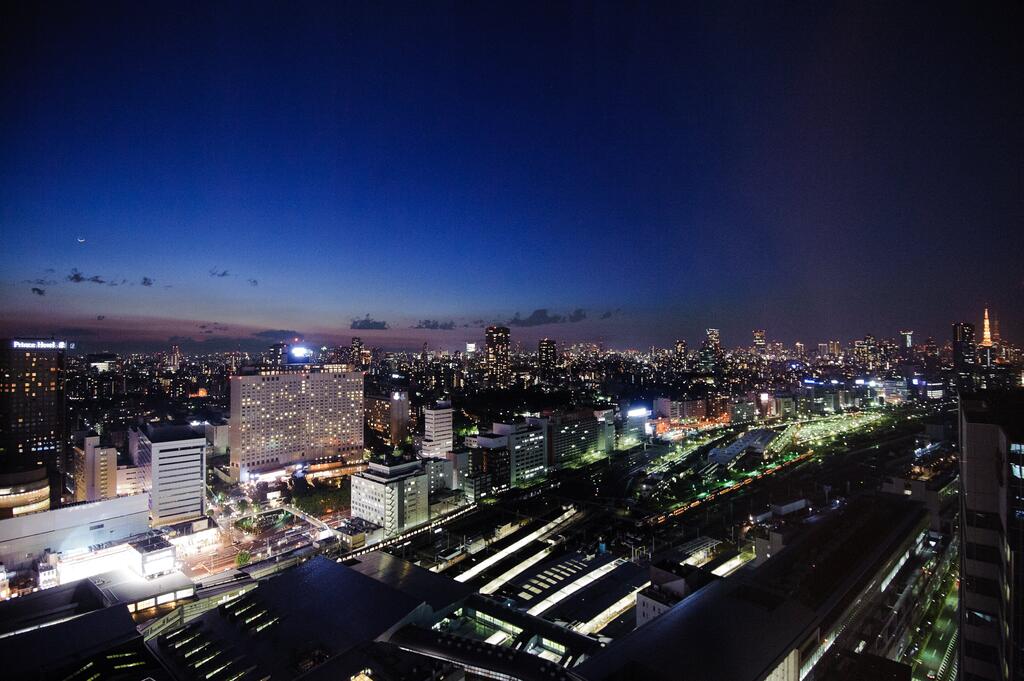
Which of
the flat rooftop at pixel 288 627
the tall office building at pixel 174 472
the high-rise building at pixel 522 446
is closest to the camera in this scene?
the flat rooftop at pixel 288 627

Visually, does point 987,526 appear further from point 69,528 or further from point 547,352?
point 547,352

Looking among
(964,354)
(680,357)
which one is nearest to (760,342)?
(680,357)

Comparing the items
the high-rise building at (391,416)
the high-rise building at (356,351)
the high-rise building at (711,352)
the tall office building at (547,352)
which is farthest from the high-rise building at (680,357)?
the high-rise building at (391,416)

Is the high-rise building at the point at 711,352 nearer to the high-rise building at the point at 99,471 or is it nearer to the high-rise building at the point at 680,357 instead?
the high-rise building at the point at 680,357

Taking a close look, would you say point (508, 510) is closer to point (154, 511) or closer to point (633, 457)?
point (633, 457)

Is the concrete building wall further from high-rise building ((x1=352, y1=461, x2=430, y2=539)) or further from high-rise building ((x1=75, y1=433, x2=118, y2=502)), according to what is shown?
high-rise building ((x1=352, y1=461, x2=430, y2=539))

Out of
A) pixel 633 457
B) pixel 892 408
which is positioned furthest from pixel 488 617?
pixel 892 408
